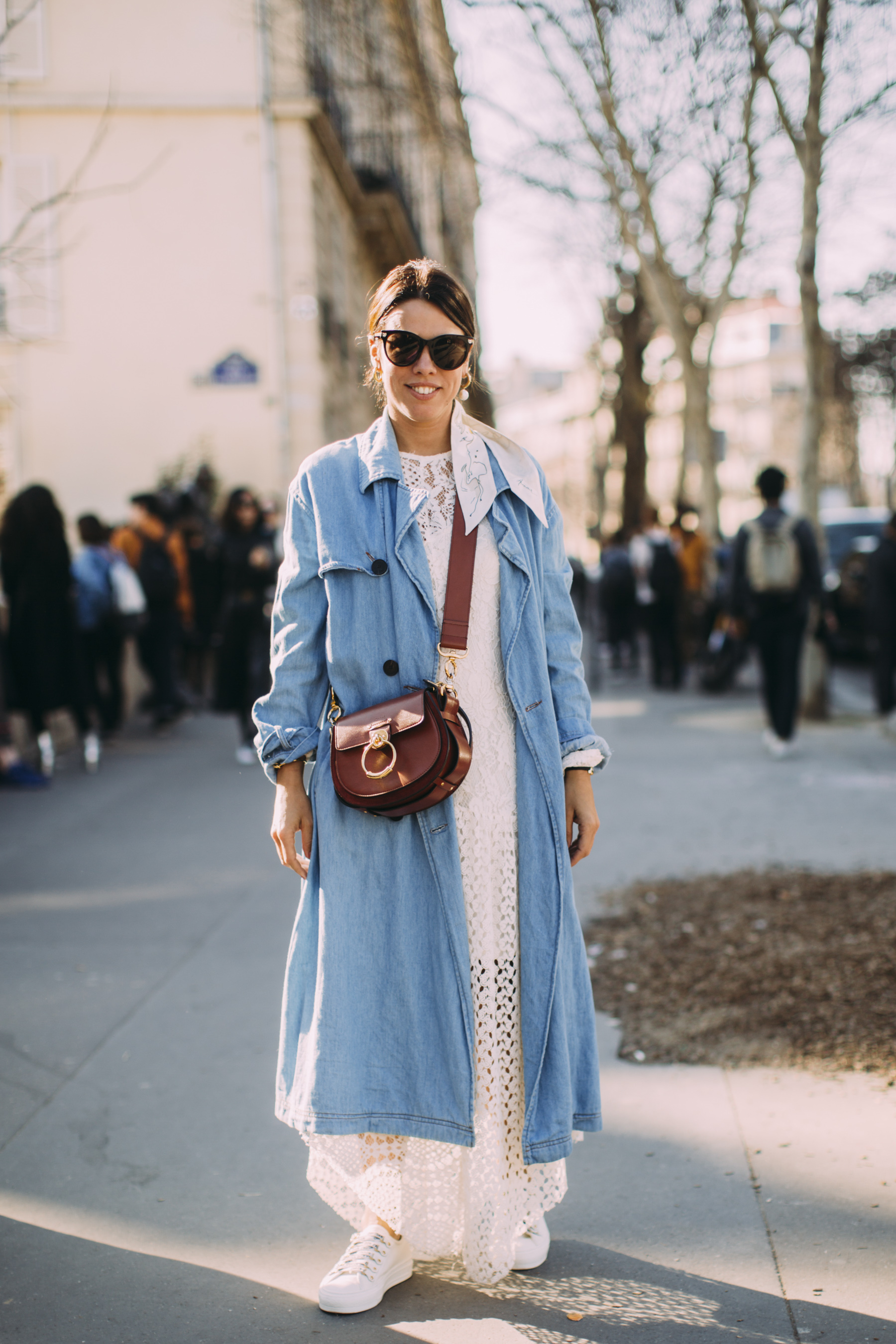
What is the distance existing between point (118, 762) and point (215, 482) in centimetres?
690

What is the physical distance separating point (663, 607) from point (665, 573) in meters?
0.40

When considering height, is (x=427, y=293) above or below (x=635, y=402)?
below

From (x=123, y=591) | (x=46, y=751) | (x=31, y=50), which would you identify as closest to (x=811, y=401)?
(x=123, y=591)

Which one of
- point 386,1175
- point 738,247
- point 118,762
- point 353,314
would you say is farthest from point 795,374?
point 386,1175

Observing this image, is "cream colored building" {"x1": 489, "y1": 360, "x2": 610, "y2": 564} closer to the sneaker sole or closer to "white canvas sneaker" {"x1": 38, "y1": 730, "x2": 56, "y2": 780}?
"white canvas sneaker" {"x1": 38, "y1": 730, "x2": 56, "y2": 780}

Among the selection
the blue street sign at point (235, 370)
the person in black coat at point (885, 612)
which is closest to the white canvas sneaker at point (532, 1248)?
the person in black coat at point (885, 612)

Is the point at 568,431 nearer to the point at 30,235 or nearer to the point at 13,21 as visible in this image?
the point at 30,235

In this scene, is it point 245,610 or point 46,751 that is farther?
point 46,751

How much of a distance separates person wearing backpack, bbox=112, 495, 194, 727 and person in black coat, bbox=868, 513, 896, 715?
5886mm

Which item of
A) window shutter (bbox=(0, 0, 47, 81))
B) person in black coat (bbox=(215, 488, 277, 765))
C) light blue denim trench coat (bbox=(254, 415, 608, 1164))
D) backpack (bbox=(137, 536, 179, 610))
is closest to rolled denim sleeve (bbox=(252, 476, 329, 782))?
light blue denim trench coat (bbox=(254, 415, 608, 1164))

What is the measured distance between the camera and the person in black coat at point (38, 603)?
8.84 meters

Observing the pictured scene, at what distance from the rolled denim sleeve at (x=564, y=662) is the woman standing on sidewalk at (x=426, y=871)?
10 mm

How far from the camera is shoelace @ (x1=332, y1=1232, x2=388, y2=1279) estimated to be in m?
2.66

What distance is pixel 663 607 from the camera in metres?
14.3
